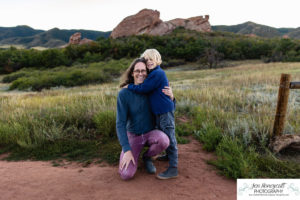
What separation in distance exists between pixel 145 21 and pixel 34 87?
2750 inches

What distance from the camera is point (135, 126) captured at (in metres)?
3.49

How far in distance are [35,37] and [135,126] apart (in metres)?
181

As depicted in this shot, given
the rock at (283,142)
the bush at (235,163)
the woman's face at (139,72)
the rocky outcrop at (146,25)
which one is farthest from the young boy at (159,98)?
the rocky outcrop at (146,25)

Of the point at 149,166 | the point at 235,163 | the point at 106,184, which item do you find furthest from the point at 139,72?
the point at 235,163

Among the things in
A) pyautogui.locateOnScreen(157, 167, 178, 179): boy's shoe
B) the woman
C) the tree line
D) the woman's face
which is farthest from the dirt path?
the tree line

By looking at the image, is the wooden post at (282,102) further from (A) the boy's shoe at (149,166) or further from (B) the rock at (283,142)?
(A) the boy's shoe at (149,166)

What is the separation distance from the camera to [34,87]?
2191cm

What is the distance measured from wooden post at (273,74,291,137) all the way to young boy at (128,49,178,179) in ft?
7.49

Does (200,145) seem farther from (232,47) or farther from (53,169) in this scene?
(232,47)

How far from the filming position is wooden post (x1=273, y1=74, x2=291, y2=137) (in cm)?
404

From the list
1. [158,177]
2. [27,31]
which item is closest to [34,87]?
[158,177]

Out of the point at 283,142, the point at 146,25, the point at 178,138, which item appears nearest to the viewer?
the point at 283,142

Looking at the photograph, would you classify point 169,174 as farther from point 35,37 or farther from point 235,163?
point 35,37

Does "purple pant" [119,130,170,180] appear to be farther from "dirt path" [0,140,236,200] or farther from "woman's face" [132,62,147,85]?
"woman's face" [132,62,147,85]
